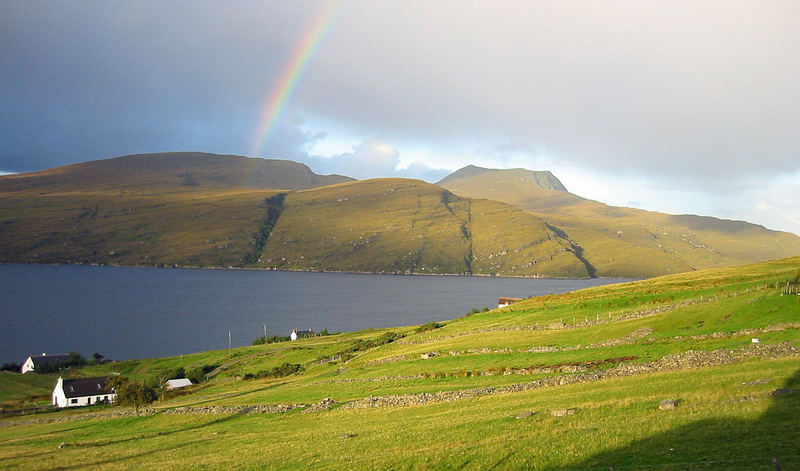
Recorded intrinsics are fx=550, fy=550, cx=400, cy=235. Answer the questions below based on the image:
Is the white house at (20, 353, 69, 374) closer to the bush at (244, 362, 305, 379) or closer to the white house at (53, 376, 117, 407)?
the white house at (53, 376, 117, 407)

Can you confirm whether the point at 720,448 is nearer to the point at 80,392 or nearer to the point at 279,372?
the point at 279,372

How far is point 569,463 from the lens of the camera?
16.5m

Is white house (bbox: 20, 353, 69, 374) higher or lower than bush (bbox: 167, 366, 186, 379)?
higher

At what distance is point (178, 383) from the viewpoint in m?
82.2

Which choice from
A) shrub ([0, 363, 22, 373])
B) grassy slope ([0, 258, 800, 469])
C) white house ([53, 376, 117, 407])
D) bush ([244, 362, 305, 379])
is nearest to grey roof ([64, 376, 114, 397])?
white house ([53, 376, 117, 407])

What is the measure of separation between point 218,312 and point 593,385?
582ft

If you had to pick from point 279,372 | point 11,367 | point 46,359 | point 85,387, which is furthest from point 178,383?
point 11,367

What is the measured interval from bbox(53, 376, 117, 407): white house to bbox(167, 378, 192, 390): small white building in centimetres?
744

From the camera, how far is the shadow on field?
14570 mm

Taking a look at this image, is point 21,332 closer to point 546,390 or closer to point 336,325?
point 336,325

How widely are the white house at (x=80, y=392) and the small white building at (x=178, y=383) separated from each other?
7.44m

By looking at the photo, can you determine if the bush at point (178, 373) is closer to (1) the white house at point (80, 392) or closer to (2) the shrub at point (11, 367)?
(1) the white house at point (80, 392)

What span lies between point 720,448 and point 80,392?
8843 cm

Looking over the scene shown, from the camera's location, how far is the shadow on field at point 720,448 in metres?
14.6
